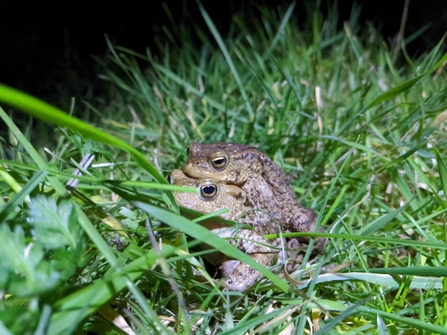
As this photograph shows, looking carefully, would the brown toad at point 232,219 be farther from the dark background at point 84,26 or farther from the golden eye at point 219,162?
the dark background at point 84,26

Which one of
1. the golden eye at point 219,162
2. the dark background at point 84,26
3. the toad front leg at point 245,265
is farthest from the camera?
the dark background at point 84,26

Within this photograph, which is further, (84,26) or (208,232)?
(84,26)

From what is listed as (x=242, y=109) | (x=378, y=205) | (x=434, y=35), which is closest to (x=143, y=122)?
(x=242, y=109)

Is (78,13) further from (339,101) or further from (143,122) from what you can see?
(339,101)

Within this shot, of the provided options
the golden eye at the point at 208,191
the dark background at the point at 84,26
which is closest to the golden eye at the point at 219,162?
the golden eye at the point at 208,191

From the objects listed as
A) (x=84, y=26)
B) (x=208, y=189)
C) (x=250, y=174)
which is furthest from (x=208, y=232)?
(x=84, y=26)

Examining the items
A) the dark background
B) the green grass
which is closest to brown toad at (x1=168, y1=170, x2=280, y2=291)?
the green grass

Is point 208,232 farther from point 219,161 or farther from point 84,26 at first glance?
point 84,26

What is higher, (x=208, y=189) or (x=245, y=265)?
(x=208, y=189)
